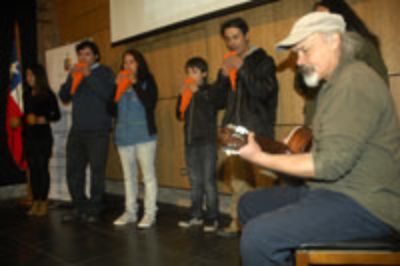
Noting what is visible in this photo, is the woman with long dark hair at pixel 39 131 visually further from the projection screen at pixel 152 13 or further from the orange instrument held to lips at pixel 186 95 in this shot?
the orange instrument held to lips at pixel 186 95

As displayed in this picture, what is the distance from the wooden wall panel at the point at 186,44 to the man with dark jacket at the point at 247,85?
35 cm

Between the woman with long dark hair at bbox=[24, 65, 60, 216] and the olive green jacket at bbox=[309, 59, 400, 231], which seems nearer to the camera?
the olive green jacket at bbox=[309, 59, 400, 231]

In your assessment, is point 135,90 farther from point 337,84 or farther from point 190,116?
point 337,84

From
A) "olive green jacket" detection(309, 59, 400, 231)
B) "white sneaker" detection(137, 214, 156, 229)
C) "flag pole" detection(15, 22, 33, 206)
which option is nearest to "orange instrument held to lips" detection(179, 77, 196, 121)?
"white sneaker" detection(137, 214, 156, 229)

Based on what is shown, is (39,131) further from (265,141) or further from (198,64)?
(265,141)

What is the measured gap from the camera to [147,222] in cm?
324

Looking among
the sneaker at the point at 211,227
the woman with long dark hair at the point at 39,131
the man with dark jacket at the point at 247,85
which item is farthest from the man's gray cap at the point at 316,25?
the woman with long dark hair at the point at 39,131

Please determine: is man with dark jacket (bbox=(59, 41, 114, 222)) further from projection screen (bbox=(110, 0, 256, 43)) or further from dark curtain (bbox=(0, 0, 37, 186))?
dark curtain (bbox=(0, 0, 37, 186))

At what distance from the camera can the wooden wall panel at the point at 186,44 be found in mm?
2426

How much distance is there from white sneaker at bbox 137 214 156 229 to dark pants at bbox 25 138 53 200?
1.38 m

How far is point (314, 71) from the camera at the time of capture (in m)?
1.40

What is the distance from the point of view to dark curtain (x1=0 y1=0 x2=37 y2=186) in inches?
189

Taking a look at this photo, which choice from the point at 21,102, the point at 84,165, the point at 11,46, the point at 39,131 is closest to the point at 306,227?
the point at 84,165

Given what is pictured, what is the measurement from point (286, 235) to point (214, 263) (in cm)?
123
